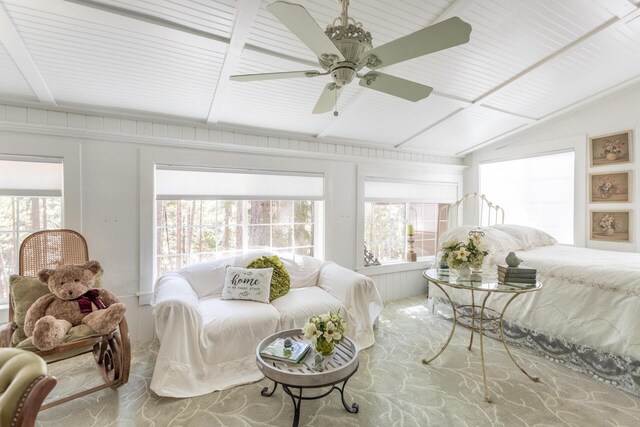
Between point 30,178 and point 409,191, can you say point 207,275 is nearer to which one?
point 30,178

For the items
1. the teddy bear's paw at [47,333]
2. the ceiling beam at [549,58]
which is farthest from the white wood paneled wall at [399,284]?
the teddy bear's paw at [47,333]

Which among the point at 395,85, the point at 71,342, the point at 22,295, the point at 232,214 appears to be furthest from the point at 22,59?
the point at 395,85

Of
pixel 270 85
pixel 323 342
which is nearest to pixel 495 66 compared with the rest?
pixel 270 85

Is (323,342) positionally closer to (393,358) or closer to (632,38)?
(393,358)

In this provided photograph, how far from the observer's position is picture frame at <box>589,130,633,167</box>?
342 cm

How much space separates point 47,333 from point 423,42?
8.72 ft

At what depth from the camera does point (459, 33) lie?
1.28m

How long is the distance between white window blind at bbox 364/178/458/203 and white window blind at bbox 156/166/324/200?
2.71 ft

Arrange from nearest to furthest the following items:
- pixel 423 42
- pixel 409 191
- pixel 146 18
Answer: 1. pixel 423 42
2. pixel 146 18
3. pixel 409 191

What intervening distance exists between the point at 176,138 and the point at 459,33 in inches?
107

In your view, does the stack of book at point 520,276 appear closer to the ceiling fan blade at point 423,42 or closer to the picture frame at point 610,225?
the ceiling fan blade at point 423,42

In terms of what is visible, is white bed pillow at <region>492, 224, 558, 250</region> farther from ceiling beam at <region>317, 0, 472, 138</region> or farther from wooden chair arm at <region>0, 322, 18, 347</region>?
wooden chair arm at <region>0, 322, 18, 347</region>

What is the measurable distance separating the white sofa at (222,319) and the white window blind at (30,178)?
4.18ft

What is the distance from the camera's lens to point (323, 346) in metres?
1.87
